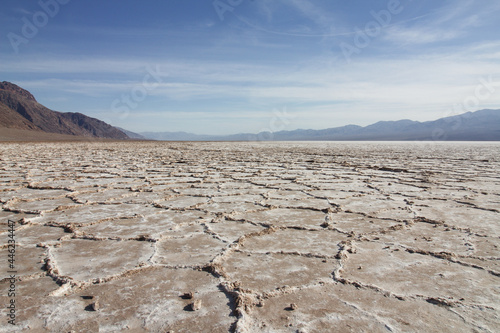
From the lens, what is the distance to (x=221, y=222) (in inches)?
94.5

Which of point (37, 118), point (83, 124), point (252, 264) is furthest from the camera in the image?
point (83, 124)

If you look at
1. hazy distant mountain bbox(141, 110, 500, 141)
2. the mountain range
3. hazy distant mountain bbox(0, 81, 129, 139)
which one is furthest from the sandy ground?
hazy distant mountain bbox(141, 110, 500, 141)

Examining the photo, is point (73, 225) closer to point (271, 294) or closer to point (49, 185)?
point (271, 294)

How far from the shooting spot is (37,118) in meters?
89.6

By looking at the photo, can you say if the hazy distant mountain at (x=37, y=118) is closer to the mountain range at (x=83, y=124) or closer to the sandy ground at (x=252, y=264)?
the mountain range at (x=83, y=124)

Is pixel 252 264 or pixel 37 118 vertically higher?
pixel 37 118

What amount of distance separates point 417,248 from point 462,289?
19.7 inches

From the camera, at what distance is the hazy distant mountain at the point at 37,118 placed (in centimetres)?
6778

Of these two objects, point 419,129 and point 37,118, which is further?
point 419,129

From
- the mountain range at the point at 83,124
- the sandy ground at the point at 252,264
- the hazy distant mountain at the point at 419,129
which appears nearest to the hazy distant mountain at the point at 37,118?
the mountain range at the point at 83,124

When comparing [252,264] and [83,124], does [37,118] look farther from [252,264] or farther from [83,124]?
[252,264]

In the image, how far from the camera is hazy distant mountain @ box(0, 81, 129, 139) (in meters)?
67.8

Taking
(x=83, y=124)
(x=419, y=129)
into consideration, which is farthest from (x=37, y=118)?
(x=419, y=129)

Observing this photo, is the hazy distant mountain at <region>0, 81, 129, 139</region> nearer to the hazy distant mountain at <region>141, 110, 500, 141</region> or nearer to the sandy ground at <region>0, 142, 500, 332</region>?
the hazy distant mountain at <region>141, 110, 500, 141</region>
